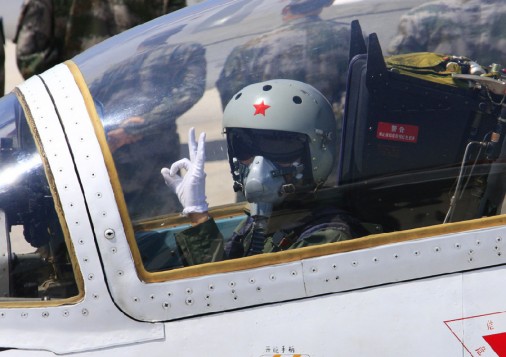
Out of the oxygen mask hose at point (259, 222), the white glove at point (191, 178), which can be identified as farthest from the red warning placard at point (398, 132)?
the white glove at point (191, 178)

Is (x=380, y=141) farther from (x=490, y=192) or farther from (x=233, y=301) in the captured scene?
(x=233, y=301)

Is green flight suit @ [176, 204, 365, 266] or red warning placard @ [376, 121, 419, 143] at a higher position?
red warning placard @ [376, 121, 419, 143]

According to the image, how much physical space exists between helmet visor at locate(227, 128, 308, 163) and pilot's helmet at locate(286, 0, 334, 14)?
0.43 metres

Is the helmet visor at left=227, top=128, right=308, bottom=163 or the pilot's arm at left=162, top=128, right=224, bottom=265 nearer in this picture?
the pilot's arm at left=162, top=128, right=224, bottom=265

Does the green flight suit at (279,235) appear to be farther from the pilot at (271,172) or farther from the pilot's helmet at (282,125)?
the pilot's helmet at (282,125)

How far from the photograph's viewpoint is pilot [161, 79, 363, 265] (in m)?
2.43

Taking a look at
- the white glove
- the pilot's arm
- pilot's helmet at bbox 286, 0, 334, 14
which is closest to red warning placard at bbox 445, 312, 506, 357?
the pilot's arm

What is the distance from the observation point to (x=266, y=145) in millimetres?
2568

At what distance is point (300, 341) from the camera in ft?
7.36

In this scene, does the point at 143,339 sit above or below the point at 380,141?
below

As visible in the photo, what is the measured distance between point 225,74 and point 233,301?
0.75 meters

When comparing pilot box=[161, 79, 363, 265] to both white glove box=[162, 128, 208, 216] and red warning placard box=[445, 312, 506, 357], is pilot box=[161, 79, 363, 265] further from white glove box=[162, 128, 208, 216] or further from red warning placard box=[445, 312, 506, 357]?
red warning placard box=[445, 312, 506, 357]

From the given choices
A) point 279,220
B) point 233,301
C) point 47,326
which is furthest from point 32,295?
point 279,220

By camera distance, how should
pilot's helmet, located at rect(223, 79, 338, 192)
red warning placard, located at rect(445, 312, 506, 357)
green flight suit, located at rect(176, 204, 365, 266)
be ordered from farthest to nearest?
pilot's helmet, located at rect(223, 79, 338, 192) < green flight suit, located at rect(176, 204, 365, 266) < red warning placard, located at rect(445, 312, 506, 357)
